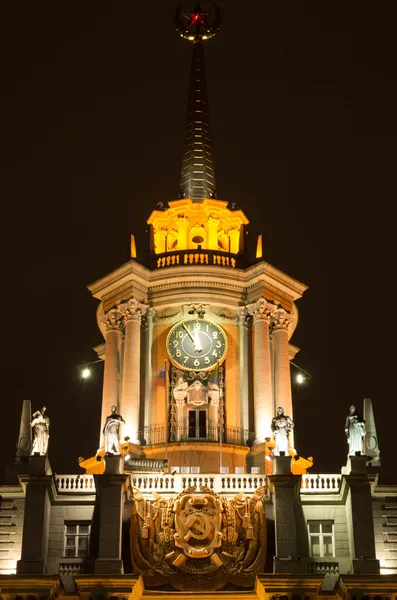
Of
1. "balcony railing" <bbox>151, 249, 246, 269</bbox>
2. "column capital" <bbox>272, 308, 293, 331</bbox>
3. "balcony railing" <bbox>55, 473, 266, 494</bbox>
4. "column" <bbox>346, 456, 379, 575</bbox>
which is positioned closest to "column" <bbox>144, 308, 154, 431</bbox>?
"balcony railing" <bbox>151, 249, 246, 269</bbox>

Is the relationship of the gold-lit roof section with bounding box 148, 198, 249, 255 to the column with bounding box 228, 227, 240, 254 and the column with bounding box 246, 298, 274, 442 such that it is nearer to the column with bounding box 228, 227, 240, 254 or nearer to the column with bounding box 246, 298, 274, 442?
the column with bounding box 228, 227, 240, 254

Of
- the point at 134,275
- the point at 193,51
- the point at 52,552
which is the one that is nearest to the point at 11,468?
the point at 52,552

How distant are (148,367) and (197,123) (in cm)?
1912

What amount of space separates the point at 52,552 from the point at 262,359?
57.7 feet

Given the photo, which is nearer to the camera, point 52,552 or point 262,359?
point 52,552

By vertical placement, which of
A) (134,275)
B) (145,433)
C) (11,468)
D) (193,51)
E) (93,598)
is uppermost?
(193,51)

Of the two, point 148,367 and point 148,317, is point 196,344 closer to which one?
point 148,367

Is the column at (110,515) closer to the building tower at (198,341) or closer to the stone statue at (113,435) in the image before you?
the stone statue at (113,435)

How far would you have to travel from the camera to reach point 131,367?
7350 cm

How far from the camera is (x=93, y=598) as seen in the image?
58.6 meters

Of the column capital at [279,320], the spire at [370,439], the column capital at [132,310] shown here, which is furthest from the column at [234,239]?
the spire at [370,439]

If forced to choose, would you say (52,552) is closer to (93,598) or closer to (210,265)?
(93,598)

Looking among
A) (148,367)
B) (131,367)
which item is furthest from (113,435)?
(148,367)

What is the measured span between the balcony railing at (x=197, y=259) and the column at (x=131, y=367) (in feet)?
10.8
